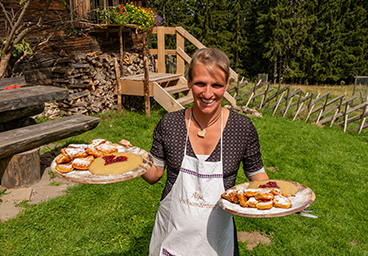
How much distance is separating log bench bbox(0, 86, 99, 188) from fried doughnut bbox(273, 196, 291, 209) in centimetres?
403

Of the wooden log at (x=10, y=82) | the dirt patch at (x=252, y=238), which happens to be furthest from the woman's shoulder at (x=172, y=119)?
the wooden log at (x=10, y=82)

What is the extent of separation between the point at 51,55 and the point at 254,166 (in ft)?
24.8

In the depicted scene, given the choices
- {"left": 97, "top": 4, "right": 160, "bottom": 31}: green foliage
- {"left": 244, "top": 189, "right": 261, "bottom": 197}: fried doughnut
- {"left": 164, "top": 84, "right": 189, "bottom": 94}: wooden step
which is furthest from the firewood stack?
{"left": 244, "top": 189, "right": 261, "bottom": 197}: fried doughnut

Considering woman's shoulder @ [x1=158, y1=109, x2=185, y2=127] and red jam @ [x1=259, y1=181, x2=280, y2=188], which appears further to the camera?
woman's shoulder @ [x1=158, y1=109, x2=185, y2=127]

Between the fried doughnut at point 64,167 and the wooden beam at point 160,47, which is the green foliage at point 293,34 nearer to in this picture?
the wooden beam at point 160,47

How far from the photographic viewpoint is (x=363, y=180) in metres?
6.07

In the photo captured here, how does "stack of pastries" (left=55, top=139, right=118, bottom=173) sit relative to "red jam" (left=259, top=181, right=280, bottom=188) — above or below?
above


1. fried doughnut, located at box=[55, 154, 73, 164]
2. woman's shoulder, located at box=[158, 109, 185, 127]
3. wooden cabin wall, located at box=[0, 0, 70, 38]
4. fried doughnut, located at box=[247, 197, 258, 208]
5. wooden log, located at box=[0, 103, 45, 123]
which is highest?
wooden cabin wall, located at box=[0, 0, 70, 38]

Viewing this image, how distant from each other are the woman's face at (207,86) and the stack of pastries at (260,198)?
581mm

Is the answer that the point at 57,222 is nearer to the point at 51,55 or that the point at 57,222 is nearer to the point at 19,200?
the point at 19,200

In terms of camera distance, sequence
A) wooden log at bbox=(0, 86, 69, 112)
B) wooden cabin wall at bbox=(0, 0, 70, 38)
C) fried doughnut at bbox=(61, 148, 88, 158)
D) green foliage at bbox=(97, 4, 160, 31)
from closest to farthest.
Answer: fried doughnut at bbox=(61, 148, 88, 158)
wooden log at bbox=(0, 86, 69, 112)
wooden cabin wall at bbox=(0, 0, 70, 38)
green foliage at bbox=(97, 4, 160, 31)

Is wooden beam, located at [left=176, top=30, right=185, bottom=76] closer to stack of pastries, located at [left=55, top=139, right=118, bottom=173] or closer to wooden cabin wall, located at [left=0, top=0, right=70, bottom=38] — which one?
wooden cabin wall, located at [left=0, top=0, right=70, bottom=38]

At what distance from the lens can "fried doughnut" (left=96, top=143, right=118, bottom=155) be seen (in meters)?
2.13

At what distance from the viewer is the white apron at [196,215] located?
1831 mm
